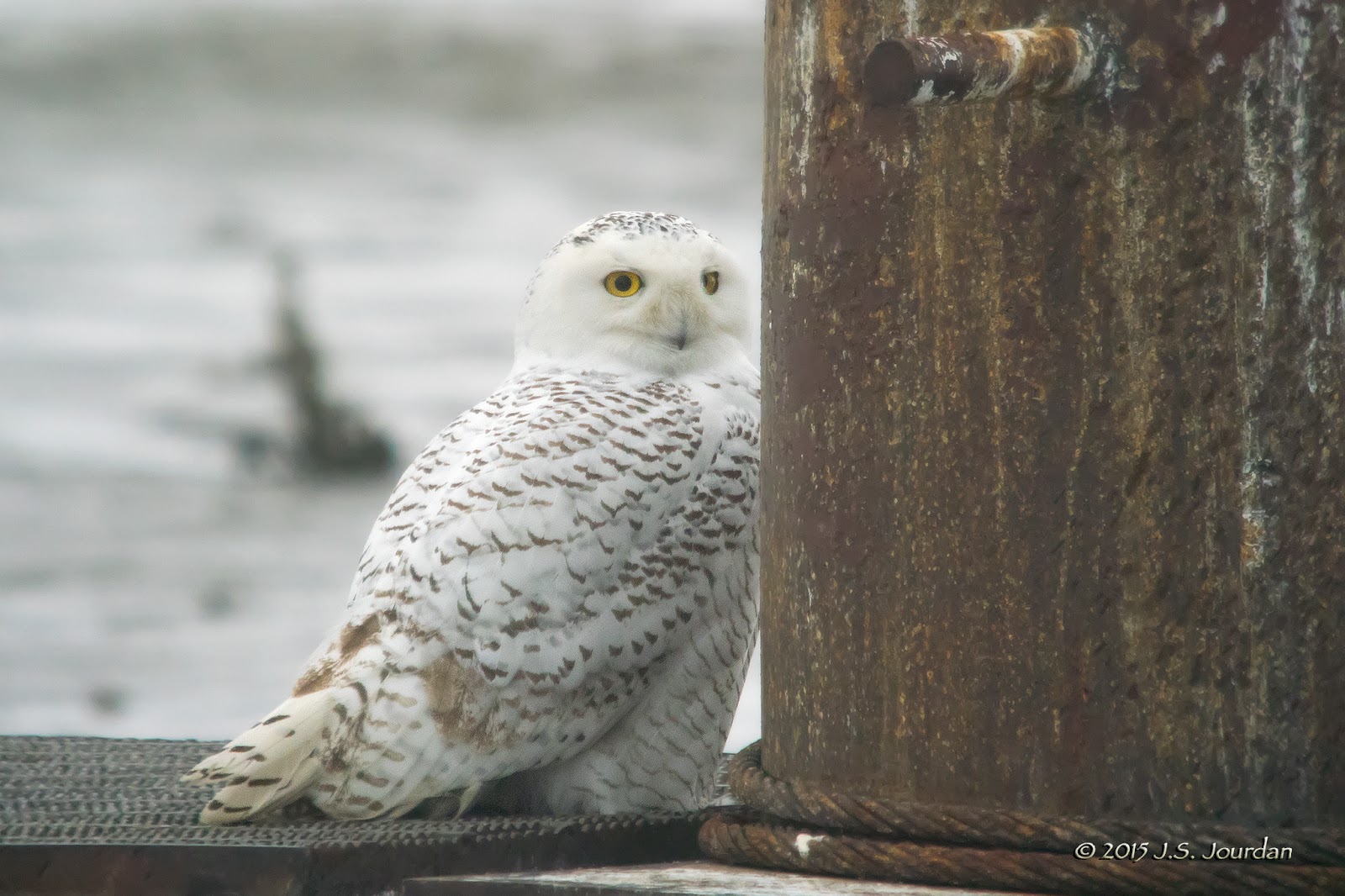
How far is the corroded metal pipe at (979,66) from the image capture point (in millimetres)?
1624

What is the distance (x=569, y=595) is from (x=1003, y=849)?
111 cm

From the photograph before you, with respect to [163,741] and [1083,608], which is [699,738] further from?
[163,741]

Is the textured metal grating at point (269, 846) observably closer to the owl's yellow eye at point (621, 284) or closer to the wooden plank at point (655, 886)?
the wooden plank at point (655, 886)

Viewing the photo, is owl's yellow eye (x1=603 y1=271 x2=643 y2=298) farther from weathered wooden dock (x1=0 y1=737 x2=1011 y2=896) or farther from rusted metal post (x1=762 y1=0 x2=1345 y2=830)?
rusted metal post (x1=762 y1=0 x2=1345 y2=830)

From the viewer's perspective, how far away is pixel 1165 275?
6.05ft

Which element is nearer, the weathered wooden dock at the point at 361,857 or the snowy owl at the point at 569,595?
the weathered wooden dock at the point at 361,857

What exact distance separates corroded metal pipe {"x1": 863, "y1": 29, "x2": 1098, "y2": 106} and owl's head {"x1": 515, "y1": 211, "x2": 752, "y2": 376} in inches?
54.1

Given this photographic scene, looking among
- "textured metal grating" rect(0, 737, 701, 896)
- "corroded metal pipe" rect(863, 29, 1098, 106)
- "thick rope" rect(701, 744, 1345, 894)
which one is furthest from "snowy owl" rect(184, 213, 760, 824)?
"corroded metal pipe" rect(863, 29, 1098, 106)

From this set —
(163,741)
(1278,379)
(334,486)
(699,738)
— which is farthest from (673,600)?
(334,486)

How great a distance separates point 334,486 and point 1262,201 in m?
7.06

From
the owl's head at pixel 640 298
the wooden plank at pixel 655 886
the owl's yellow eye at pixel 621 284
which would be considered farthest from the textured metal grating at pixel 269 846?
the owl's yellow eye at pixel 621 284

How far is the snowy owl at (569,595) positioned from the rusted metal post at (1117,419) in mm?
910

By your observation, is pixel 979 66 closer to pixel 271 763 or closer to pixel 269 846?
pixel 269 846

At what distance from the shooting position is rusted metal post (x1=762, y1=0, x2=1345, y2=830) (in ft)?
6.00
